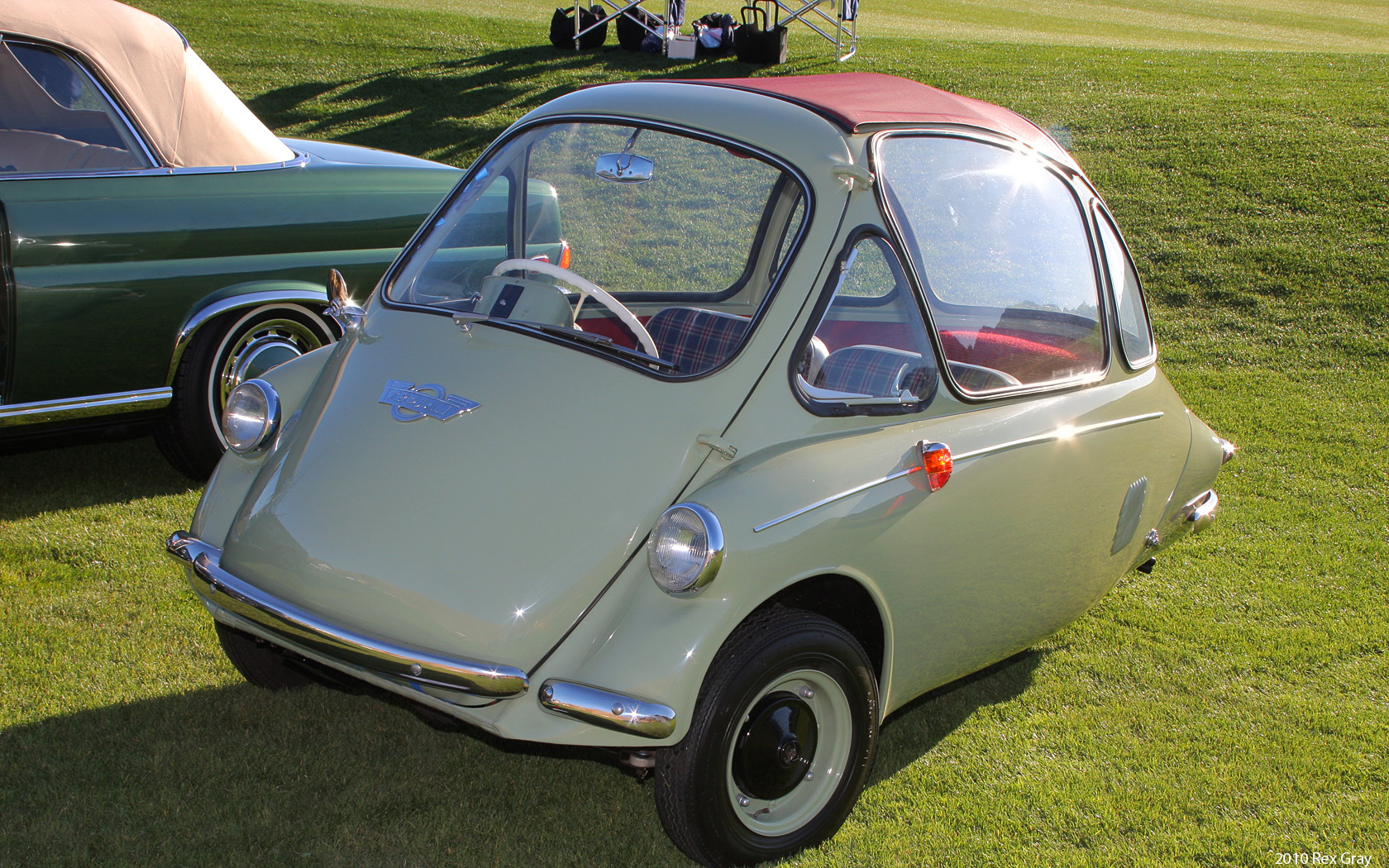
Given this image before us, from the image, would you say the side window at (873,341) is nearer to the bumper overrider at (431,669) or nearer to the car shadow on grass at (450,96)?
the bumper overrider at (431,669)

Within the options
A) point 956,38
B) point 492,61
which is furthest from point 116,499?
point 956,38

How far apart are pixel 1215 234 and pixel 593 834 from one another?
8.48m

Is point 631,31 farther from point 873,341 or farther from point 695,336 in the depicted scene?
point 873,341

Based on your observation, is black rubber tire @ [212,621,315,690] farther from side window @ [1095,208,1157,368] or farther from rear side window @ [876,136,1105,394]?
side window @ [1095,208,1157,368]

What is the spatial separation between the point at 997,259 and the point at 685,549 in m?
1.50

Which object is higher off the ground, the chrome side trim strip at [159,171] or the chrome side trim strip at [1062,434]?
the chrome side trim strip at [159,171]

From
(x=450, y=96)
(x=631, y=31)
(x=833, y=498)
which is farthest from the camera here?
(x=631, y=31)

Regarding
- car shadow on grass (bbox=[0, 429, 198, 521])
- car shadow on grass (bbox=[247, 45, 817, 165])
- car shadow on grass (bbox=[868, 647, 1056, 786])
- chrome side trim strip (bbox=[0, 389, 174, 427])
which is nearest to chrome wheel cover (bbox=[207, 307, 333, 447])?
chrome side trim strip (bbox=[0, 389, 174, 427])

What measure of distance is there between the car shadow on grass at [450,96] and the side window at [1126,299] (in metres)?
8.39

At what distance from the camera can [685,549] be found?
256cm

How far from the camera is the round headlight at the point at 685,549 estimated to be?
2.54m

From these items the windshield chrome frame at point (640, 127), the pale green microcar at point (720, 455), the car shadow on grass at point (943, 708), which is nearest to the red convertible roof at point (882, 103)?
the pale green microcar at point (720, 455)

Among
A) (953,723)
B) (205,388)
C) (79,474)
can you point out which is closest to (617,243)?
(205,388)

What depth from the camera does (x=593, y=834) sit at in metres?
3.04
